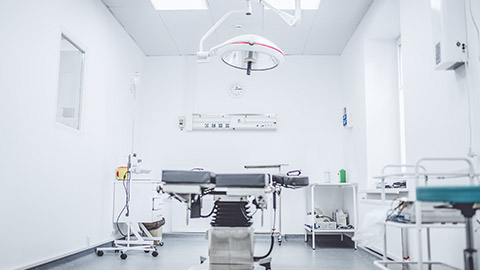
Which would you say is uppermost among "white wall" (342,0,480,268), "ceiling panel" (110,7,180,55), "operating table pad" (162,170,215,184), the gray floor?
"ceiling panel" (110,7,180,55)

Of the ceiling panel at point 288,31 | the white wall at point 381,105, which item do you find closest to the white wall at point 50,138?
the ceiling panel at point 288,31

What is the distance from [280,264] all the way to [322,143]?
258cm

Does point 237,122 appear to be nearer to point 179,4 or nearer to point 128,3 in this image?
point 179,4

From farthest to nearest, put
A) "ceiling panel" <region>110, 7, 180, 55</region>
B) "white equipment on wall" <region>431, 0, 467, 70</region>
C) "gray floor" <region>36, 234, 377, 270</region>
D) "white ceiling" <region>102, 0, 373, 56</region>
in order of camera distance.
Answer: "ceiling panel" <region>110, 7, 180, 55</region>, "white ceiling" <region>102, 0, 373, 56</region>, "gray floor" <region>36, 234, 377, 270</region>, "white equipment on wall" <region>431, 0, 467, 70</region>

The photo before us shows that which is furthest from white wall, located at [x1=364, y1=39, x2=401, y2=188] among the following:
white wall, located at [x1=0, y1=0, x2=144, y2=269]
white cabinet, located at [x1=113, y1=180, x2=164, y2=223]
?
white wall, located at [x1=0, y1=0, x2=144, y2=269]

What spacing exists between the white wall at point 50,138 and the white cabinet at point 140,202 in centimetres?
17

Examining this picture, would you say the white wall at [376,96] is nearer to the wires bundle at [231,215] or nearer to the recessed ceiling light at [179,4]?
the recessed ceiling light at [179,4]

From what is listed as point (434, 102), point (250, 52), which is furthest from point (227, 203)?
point (434, 102)

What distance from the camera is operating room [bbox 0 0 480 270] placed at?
8.14ft

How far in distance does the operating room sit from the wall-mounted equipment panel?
30mm

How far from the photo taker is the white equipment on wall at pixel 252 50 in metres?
2.75

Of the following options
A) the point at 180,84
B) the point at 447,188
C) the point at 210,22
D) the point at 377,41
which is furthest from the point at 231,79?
the point at 447,188

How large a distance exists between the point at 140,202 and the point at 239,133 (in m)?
1.98

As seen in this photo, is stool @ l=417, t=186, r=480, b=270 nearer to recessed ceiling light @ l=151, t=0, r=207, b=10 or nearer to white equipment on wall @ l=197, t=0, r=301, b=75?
white equipment on wall @ l=197, t=0, r=301, b=75
